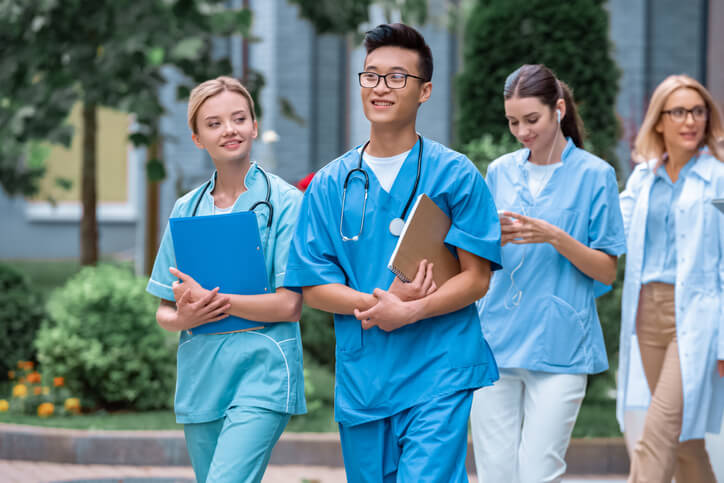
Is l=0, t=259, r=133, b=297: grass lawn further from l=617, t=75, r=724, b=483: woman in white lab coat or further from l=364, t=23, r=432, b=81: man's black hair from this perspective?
l=364, t=23, r=432, b=81: man's black hair

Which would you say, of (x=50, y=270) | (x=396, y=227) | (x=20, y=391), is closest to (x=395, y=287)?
(x=396, y=227)

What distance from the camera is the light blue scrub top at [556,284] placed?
3840 mm

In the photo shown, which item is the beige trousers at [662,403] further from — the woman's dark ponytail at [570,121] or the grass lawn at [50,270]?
the grass lawn at [50,270]

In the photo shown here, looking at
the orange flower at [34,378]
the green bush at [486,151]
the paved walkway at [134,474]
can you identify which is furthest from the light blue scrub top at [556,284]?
the orange flower at [34,378]

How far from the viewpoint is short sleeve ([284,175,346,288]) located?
3.13 m

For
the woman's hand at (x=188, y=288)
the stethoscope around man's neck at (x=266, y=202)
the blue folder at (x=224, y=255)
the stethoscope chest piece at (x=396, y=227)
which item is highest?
the stethoscope around man's neck at (x=266, y=202)

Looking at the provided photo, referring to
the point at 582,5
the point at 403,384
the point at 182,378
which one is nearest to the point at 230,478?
the point at 182,378

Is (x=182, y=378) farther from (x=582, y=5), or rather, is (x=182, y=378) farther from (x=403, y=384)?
(x=582, y=5)

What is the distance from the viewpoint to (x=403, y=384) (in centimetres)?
304

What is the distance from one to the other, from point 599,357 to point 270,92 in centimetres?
936

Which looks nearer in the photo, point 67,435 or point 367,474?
point 367,474

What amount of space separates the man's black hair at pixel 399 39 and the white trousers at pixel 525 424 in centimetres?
137

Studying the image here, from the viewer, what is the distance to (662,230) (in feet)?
14.7

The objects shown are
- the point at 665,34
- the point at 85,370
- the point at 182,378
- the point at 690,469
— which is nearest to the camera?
the point at 182,378
